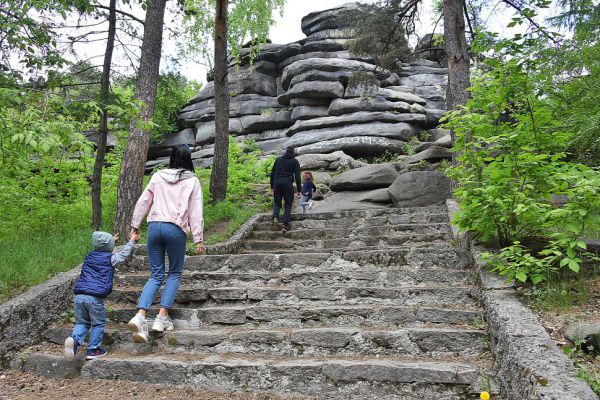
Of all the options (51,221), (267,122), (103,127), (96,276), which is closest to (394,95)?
(267,122)

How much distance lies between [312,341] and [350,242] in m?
3.32

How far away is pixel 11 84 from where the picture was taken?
174 inches

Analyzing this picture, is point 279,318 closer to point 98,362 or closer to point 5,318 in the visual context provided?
point 98,362

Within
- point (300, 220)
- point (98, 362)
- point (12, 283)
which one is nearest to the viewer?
point (98, 362)

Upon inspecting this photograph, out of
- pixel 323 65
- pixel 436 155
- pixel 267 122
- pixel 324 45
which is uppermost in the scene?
pixel 324 45

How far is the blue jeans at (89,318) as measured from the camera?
13.6ft

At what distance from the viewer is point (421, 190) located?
10.1m

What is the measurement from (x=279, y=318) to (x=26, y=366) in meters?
2.48

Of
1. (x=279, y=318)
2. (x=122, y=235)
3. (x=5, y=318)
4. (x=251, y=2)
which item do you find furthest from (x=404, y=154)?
(x=5, y=318)

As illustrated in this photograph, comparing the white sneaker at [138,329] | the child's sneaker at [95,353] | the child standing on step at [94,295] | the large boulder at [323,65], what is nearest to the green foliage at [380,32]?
the large boulder at [323,65]

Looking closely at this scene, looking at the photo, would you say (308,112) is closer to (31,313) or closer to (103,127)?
(103,127)

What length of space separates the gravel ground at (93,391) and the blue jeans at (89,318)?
1.27 ft

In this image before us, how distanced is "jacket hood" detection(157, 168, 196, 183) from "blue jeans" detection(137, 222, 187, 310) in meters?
0.52

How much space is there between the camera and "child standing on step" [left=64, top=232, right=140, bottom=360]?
416 centimetres
